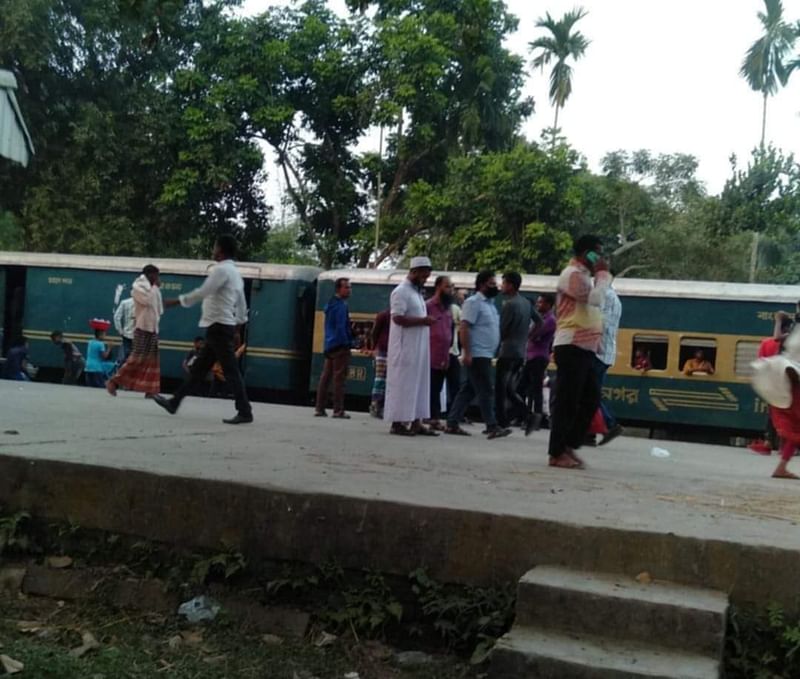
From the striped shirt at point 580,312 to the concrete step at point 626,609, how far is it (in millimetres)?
2449

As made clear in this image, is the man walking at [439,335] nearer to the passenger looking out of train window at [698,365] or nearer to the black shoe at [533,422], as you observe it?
the black shoe at [533,422]

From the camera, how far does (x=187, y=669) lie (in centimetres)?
317

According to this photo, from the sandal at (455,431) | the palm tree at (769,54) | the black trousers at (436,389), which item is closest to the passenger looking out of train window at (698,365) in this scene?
the black trousers at (436,389)

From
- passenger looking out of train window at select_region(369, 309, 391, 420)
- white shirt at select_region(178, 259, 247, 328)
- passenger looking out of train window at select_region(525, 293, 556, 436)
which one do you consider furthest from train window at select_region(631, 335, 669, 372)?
white shirt at select_region(178, 259, 247, 328)

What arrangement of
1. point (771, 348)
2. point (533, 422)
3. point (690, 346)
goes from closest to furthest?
point (533, 422) → point (771, 348) → point (690, 346)

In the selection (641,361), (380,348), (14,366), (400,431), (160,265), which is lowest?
(14,366)

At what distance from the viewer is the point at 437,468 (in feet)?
16.8

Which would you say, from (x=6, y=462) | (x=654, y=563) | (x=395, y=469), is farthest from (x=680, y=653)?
(x=6, y=462)

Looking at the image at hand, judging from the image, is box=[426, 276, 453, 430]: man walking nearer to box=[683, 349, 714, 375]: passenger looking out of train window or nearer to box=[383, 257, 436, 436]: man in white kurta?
box=[383, 257, 436, 436]: man in white kurta

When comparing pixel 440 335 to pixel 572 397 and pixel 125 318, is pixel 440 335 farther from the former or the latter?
pixel 125 318

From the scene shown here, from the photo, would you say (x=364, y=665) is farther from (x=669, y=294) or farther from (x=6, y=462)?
(x=669, y=294)

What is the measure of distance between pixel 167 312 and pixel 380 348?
26.2 feet

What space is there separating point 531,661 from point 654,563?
0.65 meters

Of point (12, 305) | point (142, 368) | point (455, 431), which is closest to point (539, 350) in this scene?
point (455, 431)
